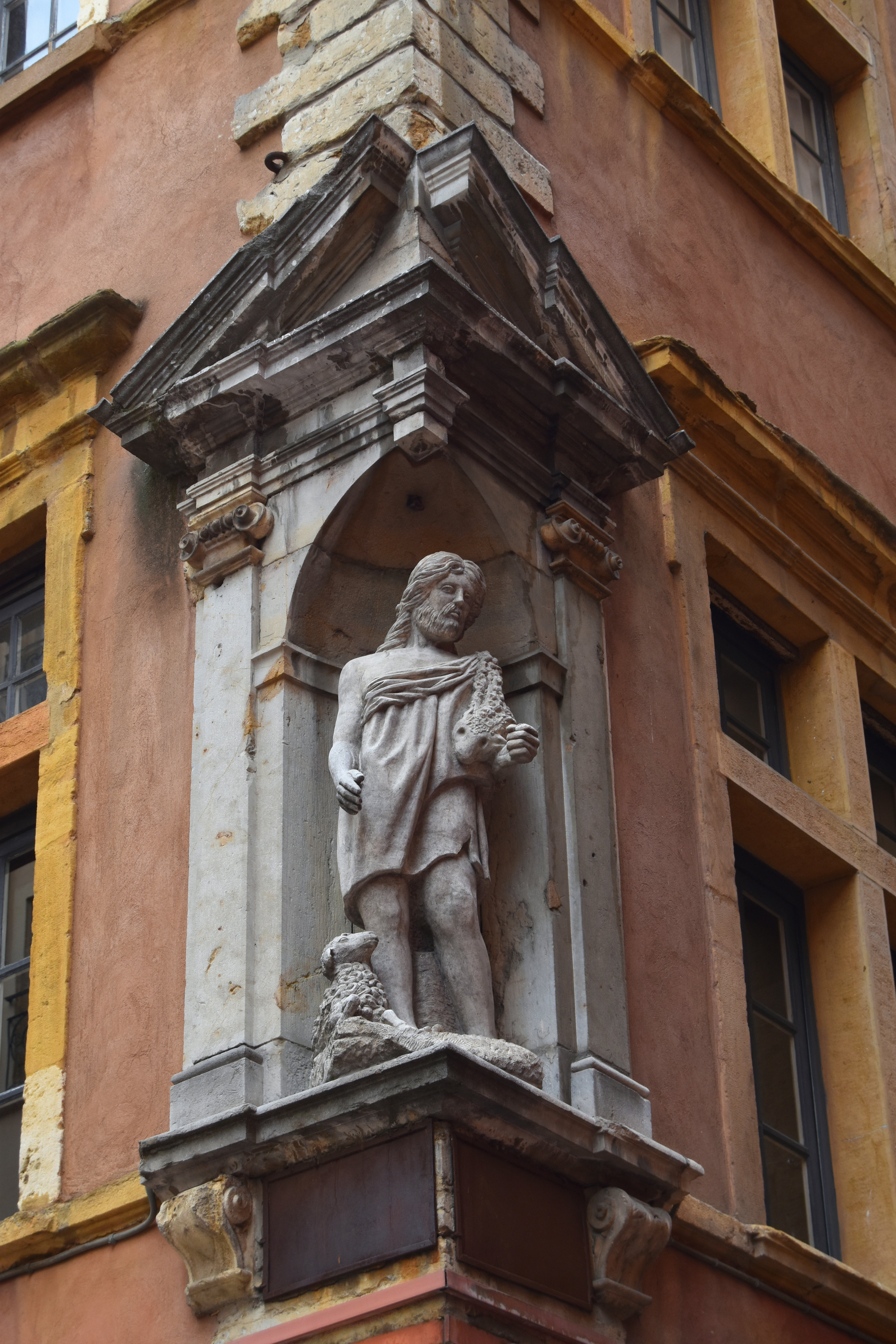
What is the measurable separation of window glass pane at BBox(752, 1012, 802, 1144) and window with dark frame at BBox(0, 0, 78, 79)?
5.66 meters

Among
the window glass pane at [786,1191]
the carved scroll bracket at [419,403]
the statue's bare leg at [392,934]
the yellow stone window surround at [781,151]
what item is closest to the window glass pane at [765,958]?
the window glass pane at [786,1191]

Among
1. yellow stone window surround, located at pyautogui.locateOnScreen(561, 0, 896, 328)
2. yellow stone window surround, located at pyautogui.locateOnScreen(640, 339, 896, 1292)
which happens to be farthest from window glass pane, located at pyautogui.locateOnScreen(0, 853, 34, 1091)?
yellow stone window surround, located at pyautogui.locateOnScreen(561, 0, 896, 328)

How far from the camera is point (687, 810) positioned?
779 cm

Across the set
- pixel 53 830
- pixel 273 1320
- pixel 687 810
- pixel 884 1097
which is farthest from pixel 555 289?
pixel 273 1320

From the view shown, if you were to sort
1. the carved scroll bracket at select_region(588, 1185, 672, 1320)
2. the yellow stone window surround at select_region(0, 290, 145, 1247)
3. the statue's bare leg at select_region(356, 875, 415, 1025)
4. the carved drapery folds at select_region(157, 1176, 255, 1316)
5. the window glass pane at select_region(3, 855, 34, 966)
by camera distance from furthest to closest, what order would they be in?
the window glass pane at select_region(3, 855, 34, 966), the yellow stone window surround at select_region(0, 290, 145, 1247), the statue's bare leg at select_region(356, 875, 415, 1025), the carved scroll bracket at select_region(588, 1185, 672, 1320), the carved drapery folds at select_region(157, 1176, 255, 1316)

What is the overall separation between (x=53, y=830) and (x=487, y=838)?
5.79ft

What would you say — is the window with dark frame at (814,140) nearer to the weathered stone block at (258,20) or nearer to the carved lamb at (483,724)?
the weathered stone block at (258,20)

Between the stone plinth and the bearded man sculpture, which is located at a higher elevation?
the bearded man sculpture

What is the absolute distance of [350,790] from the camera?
646 cm

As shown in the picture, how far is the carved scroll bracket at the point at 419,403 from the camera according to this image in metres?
7.06

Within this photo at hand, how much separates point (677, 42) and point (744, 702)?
12.4ft

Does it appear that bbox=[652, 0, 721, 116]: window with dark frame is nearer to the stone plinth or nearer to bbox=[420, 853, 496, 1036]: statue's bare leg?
bbox=[420, 853, 496, 1036]: statue's bare leg

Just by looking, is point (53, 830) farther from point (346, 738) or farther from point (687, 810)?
point (687, 810)

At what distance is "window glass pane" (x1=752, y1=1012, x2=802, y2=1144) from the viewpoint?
26.2 feet
